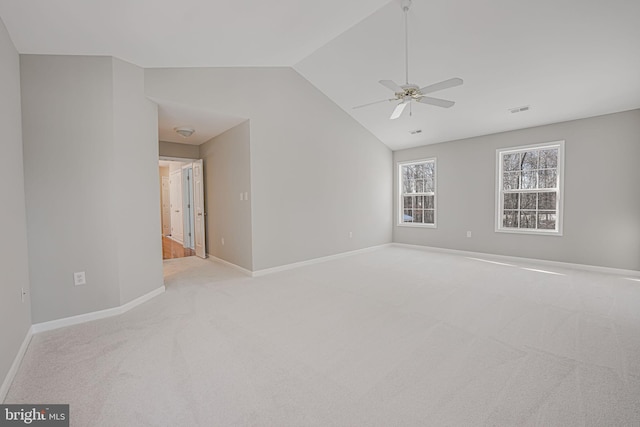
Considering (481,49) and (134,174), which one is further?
(481,49)

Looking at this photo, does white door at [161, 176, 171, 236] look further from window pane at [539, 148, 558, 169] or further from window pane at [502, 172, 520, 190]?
window pane at [539, 148, 558, 169]

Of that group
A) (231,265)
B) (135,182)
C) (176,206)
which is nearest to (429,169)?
(231,265)

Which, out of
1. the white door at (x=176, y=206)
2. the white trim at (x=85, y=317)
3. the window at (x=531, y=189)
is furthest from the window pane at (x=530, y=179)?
the white door at (x=176, y=206)

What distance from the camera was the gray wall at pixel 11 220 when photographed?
1850 millimetres

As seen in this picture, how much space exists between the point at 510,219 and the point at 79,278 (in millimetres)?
6493

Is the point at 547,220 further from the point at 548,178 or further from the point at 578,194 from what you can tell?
the point at 548,178

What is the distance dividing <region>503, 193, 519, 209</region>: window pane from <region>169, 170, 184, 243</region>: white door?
731cm

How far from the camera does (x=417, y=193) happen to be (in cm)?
663

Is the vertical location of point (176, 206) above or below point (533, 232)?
above

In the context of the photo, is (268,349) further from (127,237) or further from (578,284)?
(578,284)

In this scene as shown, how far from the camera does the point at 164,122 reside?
165 inches

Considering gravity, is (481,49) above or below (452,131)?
above

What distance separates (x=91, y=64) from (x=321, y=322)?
333 centimetres

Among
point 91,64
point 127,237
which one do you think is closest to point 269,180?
point 127,237
